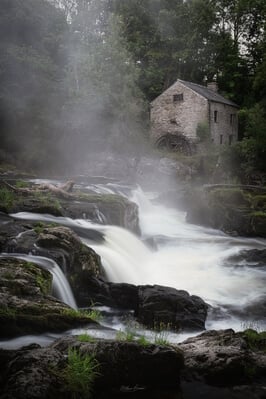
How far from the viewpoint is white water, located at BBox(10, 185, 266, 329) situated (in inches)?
436

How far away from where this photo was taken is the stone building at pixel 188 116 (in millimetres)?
35844

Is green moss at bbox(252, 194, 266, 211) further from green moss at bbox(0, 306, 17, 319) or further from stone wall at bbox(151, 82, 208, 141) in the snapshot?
stone wall at bbox(151, 82, 208, 141)

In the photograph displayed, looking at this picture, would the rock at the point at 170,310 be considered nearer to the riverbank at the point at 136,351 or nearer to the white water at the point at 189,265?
the riverbank at the point at 136,351

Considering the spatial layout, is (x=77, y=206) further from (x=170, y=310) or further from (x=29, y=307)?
(x=29, y=307)

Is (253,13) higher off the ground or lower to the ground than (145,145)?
higher

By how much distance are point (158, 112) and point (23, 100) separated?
14.2 m

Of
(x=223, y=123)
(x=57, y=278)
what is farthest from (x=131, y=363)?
(x=223, y=123)

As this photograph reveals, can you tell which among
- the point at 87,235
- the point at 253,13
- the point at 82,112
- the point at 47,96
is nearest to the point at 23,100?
the point at 47,96

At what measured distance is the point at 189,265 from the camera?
1388 centimetres

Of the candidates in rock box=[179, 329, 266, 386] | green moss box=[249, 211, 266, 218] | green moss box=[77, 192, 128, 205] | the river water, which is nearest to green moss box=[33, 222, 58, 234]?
the river water

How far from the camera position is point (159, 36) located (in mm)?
43500

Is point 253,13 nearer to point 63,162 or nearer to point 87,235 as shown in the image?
point 63,162

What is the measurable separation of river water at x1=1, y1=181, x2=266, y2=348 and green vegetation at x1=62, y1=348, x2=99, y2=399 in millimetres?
3164

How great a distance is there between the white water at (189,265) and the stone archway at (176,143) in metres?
18.3
